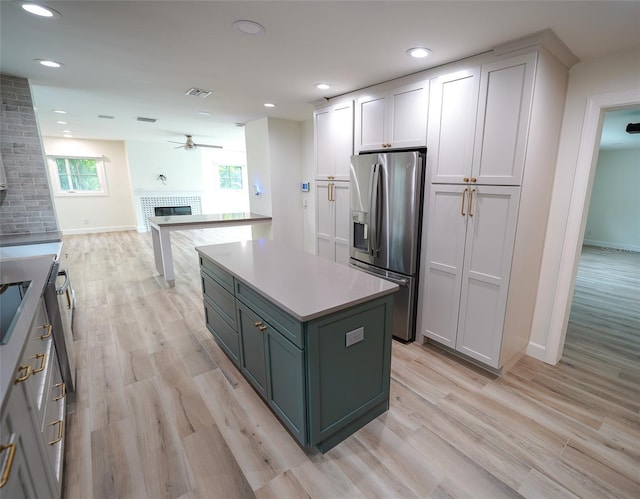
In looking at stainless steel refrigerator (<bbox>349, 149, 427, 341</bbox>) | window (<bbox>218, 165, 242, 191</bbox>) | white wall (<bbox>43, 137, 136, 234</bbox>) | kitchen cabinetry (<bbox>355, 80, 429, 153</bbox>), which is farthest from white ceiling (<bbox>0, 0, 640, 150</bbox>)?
window (<bbox>218, 165, 242, 191</bbox>)

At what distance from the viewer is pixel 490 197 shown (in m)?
2.16

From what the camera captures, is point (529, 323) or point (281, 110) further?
point (281, 110)

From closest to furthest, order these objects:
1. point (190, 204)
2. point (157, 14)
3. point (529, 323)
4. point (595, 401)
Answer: point (157, 14) < point (595, 401) < point (529, 323) < point (190, 204)

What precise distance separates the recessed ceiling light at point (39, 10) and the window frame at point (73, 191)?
754 cm

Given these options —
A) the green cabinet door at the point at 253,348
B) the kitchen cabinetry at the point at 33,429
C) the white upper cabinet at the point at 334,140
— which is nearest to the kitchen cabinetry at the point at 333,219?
the white upper cabinet at the point at 334,140

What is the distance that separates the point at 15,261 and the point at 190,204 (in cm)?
726

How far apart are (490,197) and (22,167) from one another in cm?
432

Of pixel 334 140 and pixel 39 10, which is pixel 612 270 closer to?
pixel 334 140

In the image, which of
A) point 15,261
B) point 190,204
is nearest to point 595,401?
point 15,261

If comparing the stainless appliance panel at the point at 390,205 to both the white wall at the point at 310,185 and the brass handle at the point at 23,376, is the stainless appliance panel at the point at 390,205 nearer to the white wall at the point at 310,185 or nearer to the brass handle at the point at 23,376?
the white wall at the point at 310,185

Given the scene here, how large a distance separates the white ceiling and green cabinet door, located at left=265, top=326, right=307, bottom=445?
183cm

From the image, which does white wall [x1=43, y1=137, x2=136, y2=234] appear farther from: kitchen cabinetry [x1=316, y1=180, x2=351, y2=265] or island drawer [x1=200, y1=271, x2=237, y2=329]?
island drawer [x1=200, y1=271, x2=237, y2=329]

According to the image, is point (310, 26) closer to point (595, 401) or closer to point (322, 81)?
point (322, 81)

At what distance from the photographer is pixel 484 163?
2164 mm
